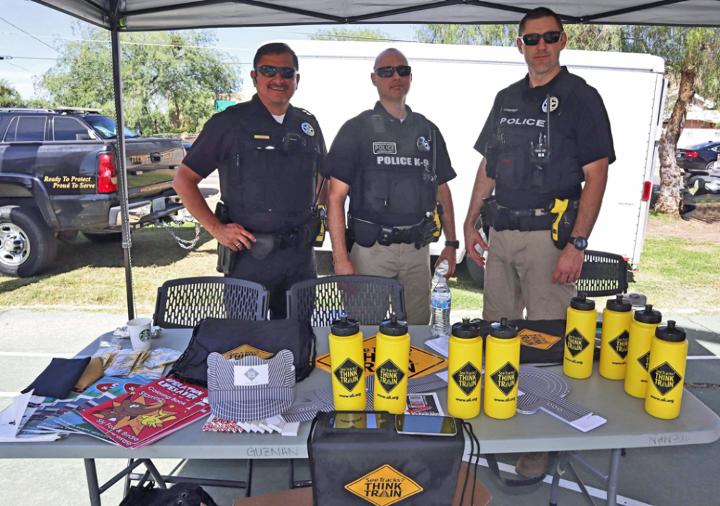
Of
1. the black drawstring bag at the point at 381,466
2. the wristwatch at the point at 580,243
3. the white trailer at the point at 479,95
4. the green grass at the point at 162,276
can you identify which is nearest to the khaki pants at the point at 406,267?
the wristwatch at the point at 580,243

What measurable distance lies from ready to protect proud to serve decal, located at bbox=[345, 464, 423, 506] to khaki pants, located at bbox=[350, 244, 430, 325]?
6.08ft

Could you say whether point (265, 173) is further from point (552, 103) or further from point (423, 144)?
point (552, 103)

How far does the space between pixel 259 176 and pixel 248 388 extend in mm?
1589

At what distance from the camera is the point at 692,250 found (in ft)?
26.2

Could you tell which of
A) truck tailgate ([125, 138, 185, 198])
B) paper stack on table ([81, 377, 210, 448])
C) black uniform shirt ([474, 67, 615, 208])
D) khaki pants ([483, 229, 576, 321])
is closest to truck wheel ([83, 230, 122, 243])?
truck tailgate ([125, 138, 185, 198])

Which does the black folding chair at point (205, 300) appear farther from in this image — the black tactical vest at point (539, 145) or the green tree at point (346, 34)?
the green tree at point (346, 34)

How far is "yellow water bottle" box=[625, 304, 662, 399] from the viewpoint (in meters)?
1.52

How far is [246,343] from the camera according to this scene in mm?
1746

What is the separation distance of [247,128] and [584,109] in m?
1.66

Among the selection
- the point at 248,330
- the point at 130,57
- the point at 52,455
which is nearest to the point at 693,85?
the point at 248,330

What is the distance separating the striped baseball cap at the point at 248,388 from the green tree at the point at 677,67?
952 cm

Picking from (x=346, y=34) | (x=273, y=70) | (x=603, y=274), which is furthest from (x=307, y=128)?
(x=346, y=34)

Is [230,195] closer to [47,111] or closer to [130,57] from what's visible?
[47,111]

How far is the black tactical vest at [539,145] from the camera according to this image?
262cm
